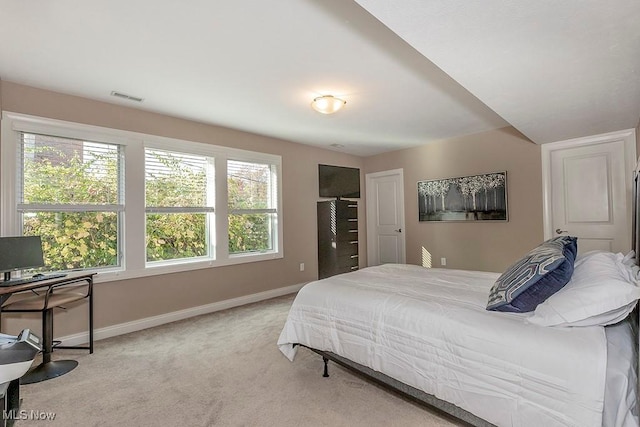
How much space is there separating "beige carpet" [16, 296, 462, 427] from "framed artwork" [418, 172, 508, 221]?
130 inches

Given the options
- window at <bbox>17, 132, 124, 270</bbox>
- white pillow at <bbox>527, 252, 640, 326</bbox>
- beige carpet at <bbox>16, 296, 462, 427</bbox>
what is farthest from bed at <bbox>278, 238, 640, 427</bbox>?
window at <bbox>17, 132, 124, 270</bbox>

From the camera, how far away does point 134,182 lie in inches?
132

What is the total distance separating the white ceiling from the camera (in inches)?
59.4

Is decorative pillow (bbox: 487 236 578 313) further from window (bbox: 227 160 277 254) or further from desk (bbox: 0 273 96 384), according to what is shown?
window (bbox: 227 160 277 254)

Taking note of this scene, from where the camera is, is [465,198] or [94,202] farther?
[465,198]

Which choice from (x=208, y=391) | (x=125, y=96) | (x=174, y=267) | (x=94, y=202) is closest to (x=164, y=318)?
(x=174, y=267)

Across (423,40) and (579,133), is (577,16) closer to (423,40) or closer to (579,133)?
(423,40)

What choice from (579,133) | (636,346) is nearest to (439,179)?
(579,133)

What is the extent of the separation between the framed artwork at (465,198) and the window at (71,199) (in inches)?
172

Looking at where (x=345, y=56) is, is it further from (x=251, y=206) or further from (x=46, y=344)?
(x=46, y=344)

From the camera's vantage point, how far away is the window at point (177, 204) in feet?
11.6

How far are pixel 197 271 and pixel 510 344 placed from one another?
3.46 m

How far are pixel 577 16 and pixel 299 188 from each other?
3951 mm

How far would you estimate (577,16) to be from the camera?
1414 mm
